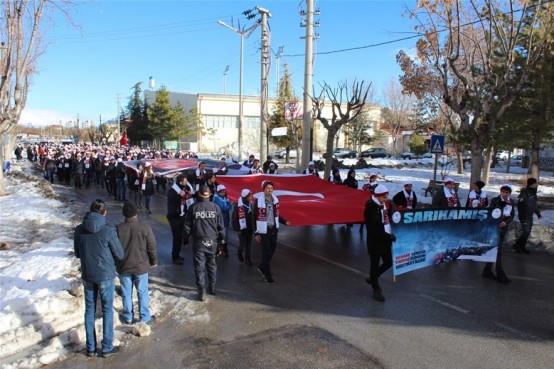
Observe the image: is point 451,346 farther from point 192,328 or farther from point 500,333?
point 192,328

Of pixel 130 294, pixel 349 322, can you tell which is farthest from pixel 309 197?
pixel 130 294

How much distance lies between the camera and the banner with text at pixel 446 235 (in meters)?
7.45

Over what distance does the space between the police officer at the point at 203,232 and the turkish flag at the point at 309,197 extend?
1257mm

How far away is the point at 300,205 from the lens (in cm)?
1011

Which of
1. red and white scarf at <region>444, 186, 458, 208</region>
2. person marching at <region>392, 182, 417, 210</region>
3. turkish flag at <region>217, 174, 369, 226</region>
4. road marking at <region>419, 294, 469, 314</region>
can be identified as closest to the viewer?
road marking at <region>419, 294, 469, 314</region>

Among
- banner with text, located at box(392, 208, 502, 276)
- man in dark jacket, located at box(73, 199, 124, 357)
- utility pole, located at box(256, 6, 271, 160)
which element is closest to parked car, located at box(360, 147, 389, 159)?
utility pole, located at box(256, 6, 271, 160)

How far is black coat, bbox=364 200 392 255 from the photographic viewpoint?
6688 millimetres

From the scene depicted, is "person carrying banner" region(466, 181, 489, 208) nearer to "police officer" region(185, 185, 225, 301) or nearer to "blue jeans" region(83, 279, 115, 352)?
"police officer" region(185, 185, 225, 301)

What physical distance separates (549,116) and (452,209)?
1394cm

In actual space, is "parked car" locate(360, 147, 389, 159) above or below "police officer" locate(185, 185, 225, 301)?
above

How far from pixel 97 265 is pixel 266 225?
313cm

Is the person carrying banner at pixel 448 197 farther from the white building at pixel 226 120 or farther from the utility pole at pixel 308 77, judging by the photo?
the white building at pixel 226 120

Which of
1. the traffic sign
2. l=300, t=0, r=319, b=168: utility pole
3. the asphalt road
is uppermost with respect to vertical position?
l=300, t=0, r=319, b=168: utility pole

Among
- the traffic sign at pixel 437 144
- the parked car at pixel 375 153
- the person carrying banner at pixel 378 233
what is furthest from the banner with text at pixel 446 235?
the parked car at pixel 375 153
